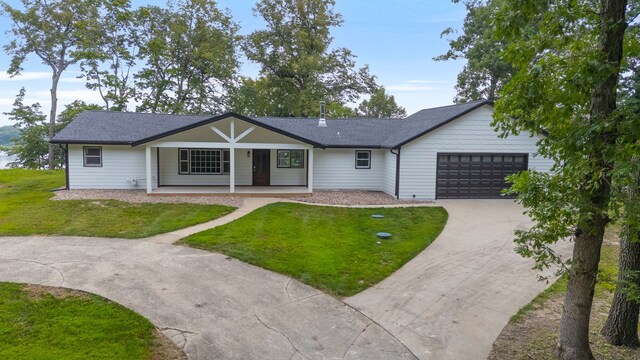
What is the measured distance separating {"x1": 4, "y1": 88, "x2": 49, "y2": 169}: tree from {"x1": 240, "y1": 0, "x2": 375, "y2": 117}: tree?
51.6 ft

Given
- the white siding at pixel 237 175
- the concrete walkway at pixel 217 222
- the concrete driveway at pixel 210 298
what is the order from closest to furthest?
the concrete driveway at pixel 210 298 → the concrete walkway at pixel 217 222 → the white siding at pixel 237 175

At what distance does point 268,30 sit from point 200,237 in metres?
27.5

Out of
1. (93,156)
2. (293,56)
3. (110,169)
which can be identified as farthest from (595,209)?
(293,56)

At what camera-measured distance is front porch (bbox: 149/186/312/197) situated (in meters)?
16.6

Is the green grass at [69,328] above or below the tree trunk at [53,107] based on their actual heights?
below

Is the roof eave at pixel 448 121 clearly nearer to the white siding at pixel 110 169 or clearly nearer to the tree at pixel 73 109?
the white siding at pixel 110 169

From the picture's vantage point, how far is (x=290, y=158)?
19562mm

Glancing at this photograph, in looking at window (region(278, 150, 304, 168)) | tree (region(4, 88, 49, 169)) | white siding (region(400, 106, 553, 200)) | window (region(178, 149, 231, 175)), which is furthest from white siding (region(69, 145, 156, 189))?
tree (region(4, 88, 49, 169))

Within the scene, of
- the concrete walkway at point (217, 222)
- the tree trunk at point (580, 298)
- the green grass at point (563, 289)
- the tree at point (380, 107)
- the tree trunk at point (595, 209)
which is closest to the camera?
the tree trunk at point (595, 209)

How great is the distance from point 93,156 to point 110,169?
2.87 feet

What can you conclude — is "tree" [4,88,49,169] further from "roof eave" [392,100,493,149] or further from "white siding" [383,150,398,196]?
"roof eave" [392,100,493,149]

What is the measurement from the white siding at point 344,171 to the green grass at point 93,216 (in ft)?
20.7

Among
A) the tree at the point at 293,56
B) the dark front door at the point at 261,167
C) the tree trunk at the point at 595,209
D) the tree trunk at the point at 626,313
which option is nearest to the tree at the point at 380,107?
the tree at the point at 293,56

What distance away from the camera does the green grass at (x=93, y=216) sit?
10617mm
